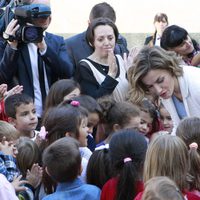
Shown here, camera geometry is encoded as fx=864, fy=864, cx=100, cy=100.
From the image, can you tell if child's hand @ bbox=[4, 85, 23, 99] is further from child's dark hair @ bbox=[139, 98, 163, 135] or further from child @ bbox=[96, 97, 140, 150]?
child's dark hair @ bbox=[139, 98, 163, 135]

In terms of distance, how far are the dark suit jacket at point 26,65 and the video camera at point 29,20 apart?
0.16 m

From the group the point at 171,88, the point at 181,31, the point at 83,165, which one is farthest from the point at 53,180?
the point at 181,31

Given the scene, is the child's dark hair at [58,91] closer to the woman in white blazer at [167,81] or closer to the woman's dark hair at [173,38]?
the woman in white blazer at [167,81]

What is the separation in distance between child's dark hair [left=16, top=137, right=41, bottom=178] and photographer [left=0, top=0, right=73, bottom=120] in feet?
3.83

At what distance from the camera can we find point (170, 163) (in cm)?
474

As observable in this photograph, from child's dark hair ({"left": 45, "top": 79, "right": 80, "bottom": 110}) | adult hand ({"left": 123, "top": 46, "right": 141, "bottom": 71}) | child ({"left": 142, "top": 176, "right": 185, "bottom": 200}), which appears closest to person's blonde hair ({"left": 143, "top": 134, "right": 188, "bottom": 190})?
child ({"left": 142, "top": 176, "right": 185, "bottom": 200})

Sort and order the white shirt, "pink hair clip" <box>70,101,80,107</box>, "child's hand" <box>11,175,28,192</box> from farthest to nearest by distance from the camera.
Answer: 1. the white shirt
2. "pink hair clip" <box>70,101,80,107</box>
3. "child's hand" <box>11,175,28,192</box>

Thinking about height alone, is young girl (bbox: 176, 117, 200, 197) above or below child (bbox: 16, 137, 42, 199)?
above

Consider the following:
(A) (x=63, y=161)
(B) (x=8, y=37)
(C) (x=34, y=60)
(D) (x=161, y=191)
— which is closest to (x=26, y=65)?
(C) (x=34, y=60)

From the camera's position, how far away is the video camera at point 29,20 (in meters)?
6.46

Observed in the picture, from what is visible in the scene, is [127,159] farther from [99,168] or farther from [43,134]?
[43,134]

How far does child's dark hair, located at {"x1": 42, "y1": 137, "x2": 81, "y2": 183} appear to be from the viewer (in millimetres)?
4898

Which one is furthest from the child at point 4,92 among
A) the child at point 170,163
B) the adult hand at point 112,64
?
the child at point 170,163

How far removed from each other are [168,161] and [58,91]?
1714 millimetres
